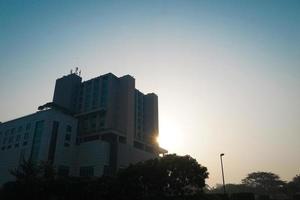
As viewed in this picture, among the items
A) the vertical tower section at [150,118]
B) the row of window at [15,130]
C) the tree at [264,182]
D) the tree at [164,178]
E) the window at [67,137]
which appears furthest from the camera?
the tree at [264,182]

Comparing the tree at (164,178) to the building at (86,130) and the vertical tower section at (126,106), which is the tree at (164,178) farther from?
the vertical tower section at (126,106)

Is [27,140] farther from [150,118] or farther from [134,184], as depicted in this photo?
[134,184]

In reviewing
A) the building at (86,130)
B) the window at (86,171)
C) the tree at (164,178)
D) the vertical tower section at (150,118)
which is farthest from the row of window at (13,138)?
the tree at (164,178)

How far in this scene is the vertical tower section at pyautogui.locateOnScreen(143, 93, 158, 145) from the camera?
340ft

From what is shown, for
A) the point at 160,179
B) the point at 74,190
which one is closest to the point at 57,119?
the point at 74,190

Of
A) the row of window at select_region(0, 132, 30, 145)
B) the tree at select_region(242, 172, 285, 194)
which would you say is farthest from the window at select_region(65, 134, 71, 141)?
the tree at select_region(242, 172, 285, 194)

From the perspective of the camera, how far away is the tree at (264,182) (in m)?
123

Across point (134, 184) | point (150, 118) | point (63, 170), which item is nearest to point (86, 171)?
point (63, 170)

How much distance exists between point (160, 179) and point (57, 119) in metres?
49.9

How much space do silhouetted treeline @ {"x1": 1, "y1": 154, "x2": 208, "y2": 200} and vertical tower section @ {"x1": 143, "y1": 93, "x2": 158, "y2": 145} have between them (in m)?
58.1

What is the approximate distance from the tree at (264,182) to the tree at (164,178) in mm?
92067

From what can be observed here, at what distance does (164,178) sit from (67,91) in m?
67.1

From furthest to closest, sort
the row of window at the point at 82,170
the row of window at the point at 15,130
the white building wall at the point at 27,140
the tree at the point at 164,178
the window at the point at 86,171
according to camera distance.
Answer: the row of window at the point at 15,130, the window at the point at 86,171, the row of window at the point at 82,170, the white building wall at the point at 27,140, the tree at the point at 164,178

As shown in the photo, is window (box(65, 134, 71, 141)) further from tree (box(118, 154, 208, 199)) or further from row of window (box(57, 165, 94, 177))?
tree (box(118, 154, 208, 199))
